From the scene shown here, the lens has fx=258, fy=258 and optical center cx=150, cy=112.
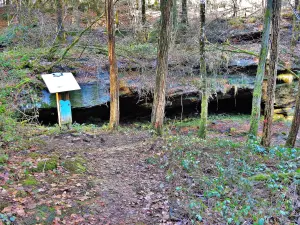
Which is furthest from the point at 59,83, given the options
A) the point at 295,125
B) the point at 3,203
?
the point at 295,125

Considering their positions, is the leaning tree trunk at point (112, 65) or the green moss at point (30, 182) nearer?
the green moss at point (30, 182)

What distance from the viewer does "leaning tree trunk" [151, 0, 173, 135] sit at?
7.89 meters

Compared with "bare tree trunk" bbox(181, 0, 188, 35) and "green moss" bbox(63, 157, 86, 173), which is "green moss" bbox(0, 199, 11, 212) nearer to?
"green moss" bbox(63, 157, 86, 173)

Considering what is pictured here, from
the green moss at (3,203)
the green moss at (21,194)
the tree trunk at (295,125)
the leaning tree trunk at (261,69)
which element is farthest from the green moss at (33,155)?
the leaning tree trunk at (261,69)

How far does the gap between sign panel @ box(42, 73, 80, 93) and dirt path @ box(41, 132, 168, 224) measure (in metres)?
1.50

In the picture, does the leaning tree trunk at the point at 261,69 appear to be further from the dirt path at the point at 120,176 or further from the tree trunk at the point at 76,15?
the tree trunk at the point at 76,15

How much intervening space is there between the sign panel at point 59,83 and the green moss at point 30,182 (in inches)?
167

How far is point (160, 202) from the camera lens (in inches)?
175

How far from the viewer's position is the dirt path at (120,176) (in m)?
4.03

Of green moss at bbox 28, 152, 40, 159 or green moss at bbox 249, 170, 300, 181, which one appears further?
green moss at bbox 28, 152, 40, 159

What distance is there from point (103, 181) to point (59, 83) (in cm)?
449

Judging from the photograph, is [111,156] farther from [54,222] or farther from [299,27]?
[299,27]

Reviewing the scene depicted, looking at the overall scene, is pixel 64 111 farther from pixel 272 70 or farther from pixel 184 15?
pixel 184 15

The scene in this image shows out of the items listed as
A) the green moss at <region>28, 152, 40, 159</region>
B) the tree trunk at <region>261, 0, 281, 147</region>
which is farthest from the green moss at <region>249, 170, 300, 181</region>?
the green moss at <region>28, 152, 40, 159</region>
